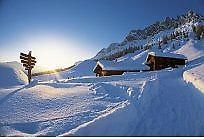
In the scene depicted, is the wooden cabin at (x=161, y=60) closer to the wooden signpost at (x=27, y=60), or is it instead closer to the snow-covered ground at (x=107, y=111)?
the wooden signpost at (x=27, y=60)

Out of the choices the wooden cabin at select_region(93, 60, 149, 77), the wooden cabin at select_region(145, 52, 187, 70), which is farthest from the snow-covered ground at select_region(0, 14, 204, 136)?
the wooden cabin at select_region(145, 52, 187, 70)

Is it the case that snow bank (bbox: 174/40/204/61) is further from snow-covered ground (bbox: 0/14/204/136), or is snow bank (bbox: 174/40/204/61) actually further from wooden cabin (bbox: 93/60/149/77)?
snow-covered ground (bbox: 0/14/204/136)

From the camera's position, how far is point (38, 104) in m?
14.8

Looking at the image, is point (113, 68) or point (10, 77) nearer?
point (10, 77)

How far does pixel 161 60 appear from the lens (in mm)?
49969

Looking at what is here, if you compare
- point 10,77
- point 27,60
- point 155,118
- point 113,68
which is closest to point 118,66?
point 113,68

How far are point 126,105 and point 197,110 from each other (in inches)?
122

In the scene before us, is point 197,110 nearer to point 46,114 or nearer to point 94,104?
point 94,104

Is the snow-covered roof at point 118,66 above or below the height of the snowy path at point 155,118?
above

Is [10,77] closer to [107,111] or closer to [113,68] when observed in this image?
[113,68]

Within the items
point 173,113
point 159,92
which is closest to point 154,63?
point 159,92

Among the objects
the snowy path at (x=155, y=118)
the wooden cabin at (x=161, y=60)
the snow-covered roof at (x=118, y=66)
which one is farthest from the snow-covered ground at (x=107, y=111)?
the wooden cabin at (x=161, y=60)

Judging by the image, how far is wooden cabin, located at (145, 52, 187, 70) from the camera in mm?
48925

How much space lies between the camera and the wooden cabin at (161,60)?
48925mm
